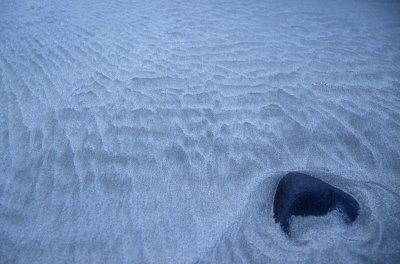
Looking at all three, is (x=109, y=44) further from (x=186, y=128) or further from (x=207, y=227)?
(x=207, y=227)

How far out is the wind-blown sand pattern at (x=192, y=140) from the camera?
1839mm

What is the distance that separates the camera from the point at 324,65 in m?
3.36

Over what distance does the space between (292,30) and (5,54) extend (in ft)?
15.2

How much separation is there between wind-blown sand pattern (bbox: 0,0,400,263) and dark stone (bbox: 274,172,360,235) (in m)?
0.06

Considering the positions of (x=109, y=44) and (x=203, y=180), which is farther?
(x=109, y=44)

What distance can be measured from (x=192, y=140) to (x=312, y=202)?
3.87 feet

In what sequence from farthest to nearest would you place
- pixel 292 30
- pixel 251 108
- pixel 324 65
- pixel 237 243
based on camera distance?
pixel 292 30
pixel 324 65
pixel 251 108
pixel 237 243

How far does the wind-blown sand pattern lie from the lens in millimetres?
1839

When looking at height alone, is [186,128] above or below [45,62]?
below

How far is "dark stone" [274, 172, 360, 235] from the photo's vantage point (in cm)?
189

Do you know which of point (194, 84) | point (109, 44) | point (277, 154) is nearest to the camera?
point (277, 154)

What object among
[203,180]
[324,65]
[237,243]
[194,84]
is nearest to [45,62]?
[194,84]

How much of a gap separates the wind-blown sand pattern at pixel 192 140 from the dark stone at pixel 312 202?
2.5 inches

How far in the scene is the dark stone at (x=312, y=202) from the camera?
189 centimetres
